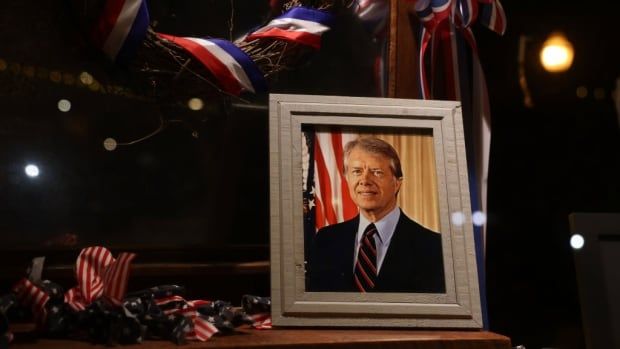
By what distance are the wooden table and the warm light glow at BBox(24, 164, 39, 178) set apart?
376 mm

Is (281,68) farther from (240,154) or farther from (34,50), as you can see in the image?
(34,50)

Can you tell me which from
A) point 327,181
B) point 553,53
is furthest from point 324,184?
point 553,53

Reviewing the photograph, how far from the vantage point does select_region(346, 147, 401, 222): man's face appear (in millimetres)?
975

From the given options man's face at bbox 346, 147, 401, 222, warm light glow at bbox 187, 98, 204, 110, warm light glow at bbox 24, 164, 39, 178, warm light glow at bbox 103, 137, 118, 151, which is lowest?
man's face at bbox 346, 147, 401, 222

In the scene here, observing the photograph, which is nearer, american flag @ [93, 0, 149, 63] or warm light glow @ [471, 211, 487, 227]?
american flag @ [93, 0, 149, 63]

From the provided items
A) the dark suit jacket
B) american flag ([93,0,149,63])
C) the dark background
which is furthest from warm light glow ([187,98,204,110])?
the dark suit jacket

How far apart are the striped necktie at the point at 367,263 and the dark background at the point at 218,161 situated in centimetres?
28

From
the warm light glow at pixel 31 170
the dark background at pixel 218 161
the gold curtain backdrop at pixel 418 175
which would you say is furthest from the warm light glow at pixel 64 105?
the gold curtain backdrop at pixel 418 175

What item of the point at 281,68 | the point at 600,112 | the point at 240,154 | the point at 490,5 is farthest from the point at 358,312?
the point at 600,112

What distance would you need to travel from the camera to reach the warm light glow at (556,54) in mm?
1527

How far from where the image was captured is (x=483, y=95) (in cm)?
125

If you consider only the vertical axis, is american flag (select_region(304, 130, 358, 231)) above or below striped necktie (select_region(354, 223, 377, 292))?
above

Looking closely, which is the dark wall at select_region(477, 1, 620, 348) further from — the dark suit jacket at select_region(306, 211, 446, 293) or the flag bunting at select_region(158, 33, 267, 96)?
the flag bunting at select_region(158, 33, 267, 96)

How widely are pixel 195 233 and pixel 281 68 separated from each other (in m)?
0.40
